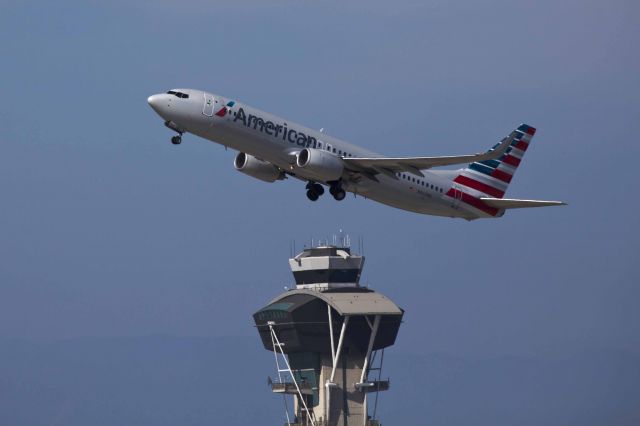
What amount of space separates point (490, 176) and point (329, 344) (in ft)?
284

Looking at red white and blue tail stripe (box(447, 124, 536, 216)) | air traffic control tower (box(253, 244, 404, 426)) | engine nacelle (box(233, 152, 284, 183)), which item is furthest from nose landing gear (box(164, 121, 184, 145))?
air traffic control tower (box(253, 244, 404, 426))

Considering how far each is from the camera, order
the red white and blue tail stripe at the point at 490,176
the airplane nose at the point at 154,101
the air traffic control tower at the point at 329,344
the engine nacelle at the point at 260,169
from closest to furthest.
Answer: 1. the airplane nose at the point at 154,101
2. the engine nacelle at the point at 260,169
3. the red white and blue tail stripe at the point at 490,176
4. the air traffic control tower at the point at 329,344

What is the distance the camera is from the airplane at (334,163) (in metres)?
83.6

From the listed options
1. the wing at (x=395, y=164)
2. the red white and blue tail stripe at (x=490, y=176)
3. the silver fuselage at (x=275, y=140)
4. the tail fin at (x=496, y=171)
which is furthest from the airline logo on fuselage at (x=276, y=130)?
the tail fin at (x=496, y=171)

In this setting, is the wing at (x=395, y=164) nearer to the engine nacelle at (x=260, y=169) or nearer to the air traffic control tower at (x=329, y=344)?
the engine nacelle at (x=260, y=169)

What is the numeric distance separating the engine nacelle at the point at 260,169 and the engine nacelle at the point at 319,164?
175 inches

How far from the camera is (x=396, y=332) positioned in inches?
7352

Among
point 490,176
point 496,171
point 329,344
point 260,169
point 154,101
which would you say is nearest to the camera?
point 154,101

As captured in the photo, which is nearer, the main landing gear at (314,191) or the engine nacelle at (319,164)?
the engine nacelle at (319,164)

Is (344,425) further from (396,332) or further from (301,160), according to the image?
(301,160)

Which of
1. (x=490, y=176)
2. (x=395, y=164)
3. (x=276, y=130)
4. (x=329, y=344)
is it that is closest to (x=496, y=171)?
(x=490, y=176)

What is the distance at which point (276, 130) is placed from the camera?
85500 mm

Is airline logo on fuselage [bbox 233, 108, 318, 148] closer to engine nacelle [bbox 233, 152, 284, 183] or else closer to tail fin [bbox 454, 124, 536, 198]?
engine nacelle [bbox 233, 152, 284, 183]

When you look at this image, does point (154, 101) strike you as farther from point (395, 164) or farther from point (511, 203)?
point (511, 203)
